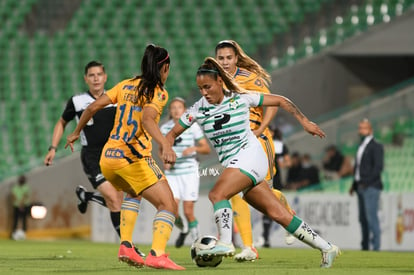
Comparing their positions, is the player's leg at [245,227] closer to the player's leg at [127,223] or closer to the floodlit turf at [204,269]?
the floodlit turf at [204,269]

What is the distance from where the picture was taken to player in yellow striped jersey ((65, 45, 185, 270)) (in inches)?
377

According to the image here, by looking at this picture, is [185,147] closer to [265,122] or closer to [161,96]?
[265,122]

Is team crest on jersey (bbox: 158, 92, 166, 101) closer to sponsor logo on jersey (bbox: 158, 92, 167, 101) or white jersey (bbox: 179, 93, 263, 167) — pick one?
sponsor logo on jersey (bbox: 158, 92, 167, 101)

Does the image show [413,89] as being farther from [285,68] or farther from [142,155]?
[142,155]

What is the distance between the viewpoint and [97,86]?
12703 mm

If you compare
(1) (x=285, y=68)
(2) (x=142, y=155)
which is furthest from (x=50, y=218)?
(2) (x=142, y=155)

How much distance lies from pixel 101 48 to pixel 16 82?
2533mm

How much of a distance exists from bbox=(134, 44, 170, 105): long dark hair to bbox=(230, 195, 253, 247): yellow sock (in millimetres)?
2777

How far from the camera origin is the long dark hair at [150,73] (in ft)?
31.6

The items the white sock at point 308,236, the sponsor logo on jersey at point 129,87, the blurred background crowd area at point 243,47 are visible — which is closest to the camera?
the sponsor logo on jersey at point 129,87

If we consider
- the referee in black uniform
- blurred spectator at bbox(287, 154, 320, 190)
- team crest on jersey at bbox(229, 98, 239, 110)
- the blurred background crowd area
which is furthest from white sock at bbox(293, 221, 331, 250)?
the blurred background crowd area

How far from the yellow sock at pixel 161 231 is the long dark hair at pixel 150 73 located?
3.40ft

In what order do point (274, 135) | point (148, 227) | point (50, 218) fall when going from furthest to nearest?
1. point (50, 218)
2. point (148, 227)
3. point (274, 135)

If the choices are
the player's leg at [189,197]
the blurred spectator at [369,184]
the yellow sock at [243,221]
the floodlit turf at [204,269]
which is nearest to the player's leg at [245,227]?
the yellow sock at [243,221]
